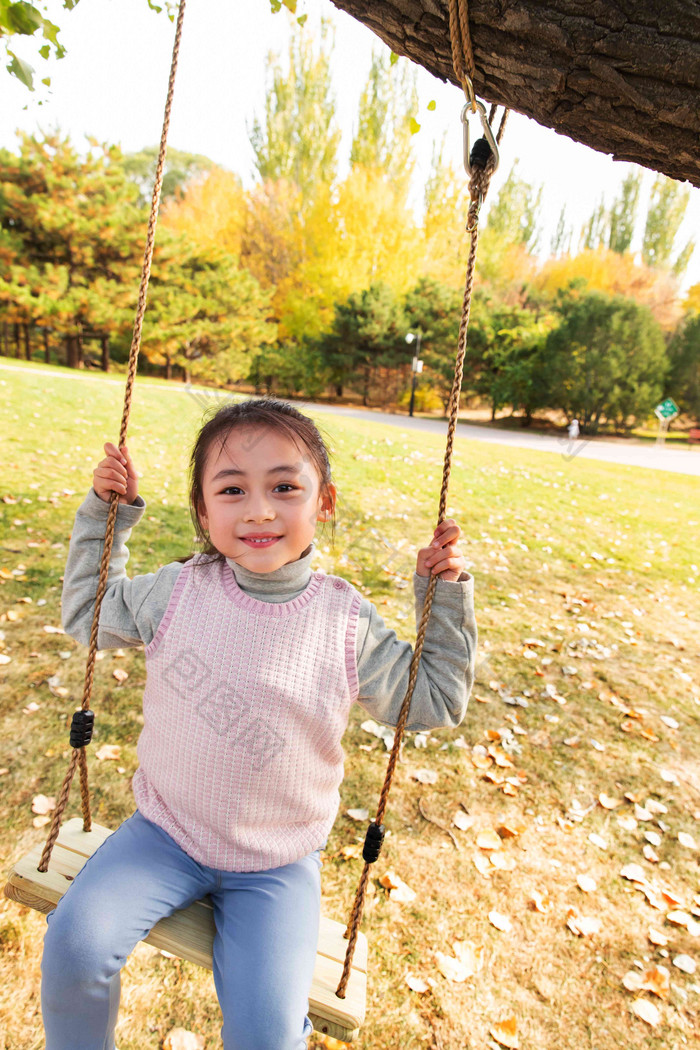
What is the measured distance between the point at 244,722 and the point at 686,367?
25.7m

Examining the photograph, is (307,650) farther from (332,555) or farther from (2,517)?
(2,517)

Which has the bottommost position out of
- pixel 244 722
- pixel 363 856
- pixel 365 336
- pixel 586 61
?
pixel 363 856

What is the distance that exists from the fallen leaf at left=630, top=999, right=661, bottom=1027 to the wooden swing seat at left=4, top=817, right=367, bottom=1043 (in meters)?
1.13

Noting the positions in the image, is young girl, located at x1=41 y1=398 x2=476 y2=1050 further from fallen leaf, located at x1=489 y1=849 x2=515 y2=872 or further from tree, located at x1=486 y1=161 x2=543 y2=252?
tree, located at x1=486 y1=161 x2=543 y2=252

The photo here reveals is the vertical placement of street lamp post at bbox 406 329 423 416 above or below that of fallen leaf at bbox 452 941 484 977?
above

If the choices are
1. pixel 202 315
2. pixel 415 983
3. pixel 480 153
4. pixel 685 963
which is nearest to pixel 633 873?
pixel 685 963

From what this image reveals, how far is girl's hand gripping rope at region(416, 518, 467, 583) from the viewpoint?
1.65 meters

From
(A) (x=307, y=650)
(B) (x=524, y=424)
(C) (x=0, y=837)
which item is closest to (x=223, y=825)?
(A) (x=307, y=650)

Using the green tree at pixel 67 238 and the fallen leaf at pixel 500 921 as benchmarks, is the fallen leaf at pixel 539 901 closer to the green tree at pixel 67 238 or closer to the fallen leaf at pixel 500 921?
the fallen leaf at pixel 500 921

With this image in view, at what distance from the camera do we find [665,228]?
36.2 meters

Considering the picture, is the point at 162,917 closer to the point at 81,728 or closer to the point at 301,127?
the point at 81,728

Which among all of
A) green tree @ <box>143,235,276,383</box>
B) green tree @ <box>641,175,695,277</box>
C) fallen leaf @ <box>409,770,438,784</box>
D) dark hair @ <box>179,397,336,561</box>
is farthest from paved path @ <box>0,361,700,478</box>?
green tree @ <box>641,175,695,277</box>

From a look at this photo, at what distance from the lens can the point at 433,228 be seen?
27.6m

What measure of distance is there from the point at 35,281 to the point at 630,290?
92.7ft
